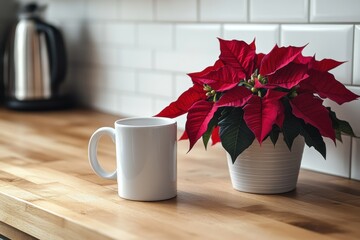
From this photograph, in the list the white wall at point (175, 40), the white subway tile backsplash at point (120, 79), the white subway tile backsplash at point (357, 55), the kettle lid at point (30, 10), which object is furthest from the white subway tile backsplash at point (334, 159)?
the kettle lid at point (30, 10)

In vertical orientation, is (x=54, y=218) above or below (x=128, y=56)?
below

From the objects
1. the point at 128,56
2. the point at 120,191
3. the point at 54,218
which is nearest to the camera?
the point at 54,218

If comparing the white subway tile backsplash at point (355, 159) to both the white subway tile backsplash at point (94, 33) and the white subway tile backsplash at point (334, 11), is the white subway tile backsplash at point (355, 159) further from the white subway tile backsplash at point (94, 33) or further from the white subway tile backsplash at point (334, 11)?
the white subway tile backsplash at point (94, 33)

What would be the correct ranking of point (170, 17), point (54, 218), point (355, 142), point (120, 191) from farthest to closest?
point (170, 17) → point (355, 142) → point (120, 191) → point (54, 218)

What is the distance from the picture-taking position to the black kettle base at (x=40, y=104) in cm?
202

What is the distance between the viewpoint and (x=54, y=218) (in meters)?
0.94

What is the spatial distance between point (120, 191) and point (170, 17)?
0.73 meters

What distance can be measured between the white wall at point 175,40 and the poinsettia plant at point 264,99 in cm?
16

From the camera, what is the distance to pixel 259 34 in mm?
1388

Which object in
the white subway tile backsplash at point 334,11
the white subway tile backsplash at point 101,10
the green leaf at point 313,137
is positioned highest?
the white subway tile backsplash at point 101,10

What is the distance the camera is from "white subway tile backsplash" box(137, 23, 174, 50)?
→ 169cm

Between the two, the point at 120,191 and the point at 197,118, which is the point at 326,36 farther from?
the point at 120,191

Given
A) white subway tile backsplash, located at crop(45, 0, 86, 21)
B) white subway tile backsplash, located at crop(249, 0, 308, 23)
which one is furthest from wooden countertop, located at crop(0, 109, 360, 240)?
white subway tile backsplash, located at crop(45, 0, 86, 21)

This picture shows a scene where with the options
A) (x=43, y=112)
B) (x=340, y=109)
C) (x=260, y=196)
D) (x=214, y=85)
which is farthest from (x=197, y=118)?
(x=43, y=112)
